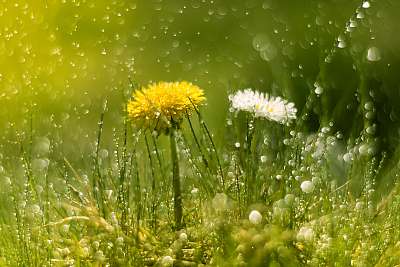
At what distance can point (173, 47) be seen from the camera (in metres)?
3.49

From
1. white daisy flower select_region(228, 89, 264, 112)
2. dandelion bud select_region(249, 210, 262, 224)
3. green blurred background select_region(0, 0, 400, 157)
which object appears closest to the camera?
dandelion bud select_region(249, 210, 262, 224)

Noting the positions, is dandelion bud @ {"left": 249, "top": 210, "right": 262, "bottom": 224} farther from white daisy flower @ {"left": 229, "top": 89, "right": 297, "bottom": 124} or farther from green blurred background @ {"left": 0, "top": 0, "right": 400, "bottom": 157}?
green blurred background @ {"left": 0, "top": 0, "right": 400, "bottom": 157}

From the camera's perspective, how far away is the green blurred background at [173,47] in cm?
294

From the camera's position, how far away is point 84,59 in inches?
132

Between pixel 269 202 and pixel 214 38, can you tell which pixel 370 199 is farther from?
pixel 214 38

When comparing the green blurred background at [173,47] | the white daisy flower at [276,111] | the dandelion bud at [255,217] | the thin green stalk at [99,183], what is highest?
the green blurred background at [173,47]

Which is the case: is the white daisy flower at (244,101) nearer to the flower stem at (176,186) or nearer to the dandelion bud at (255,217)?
the flower stem at (176,186)

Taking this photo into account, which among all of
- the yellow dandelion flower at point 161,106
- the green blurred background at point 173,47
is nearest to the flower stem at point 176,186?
the yellow dandelion flower at point 161,106

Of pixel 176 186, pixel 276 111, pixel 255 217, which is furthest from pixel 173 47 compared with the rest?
pixel 255 217

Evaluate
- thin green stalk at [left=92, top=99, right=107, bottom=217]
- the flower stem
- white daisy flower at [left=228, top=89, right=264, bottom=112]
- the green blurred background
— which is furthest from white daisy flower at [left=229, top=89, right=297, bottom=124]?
the green blurred background

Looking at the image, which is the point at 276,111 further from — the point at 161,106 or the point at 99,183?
the point at 99,183

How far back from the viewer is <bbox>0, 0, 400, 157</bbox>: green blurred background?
2938 mm

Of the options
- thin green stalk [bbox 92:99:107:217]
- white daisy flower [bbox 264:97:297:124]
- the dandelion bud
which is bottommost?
the dandelion bud

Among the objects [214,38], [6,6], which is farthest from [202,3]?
[6,6]
